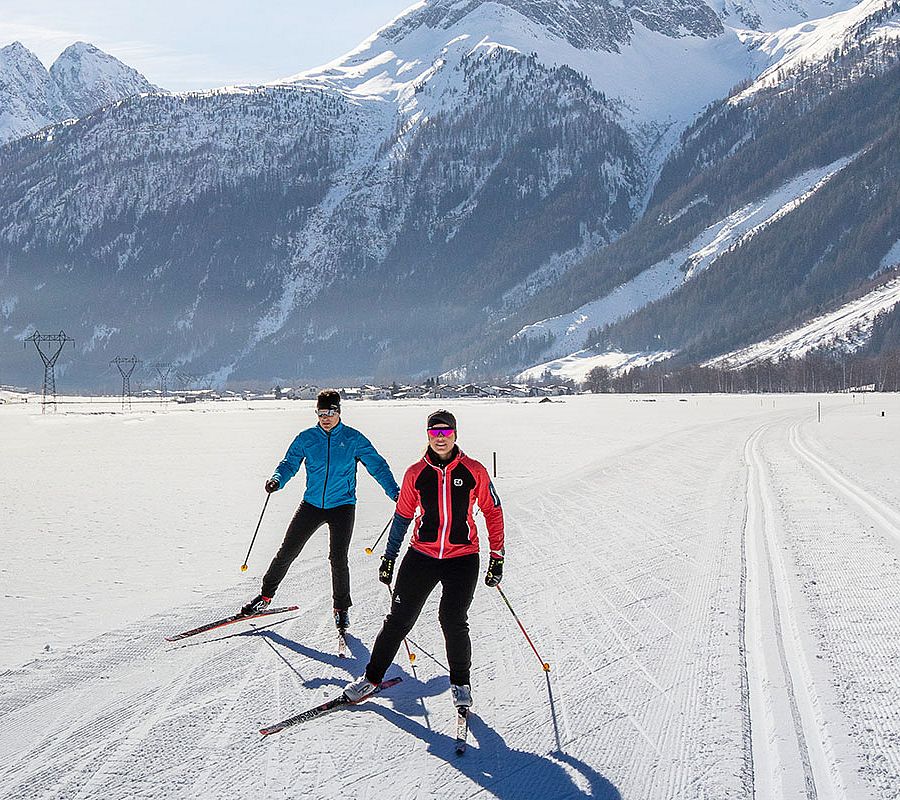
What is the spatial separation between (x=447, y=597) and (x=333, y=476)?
2.39 metres

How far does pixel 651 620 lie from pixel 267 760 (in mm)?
4636

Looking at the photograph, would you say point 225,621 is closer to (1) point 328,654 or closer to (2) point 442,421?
(1) point 328,654

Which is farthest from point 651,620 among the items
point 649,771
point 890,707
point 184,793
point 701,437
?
point 701,437

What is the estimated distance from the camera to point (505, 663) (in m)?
8.03

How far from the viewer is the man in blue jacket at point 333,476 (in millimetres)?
8719

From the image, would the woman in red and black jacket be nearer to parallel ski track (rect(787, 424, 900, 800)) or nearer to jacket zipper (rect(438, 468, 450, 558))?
jacket zipper (rect(438, 468, 450, 558))

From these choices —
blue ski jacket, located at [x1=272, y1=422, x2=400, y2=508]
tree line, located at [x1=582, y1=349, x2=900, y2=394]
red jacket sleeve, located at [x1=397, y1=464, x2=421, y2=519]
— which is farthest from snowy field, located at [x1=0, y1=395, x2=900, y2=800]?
tree line, located at [x1=582, y1=349, x2=900, y2=394]

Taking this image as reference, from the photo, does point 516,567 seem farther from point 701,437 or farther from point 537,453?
point 701,437

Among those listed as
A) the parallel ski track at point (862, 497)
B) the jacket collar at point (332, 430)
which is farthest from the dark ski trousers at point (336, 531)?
the parallel ski track at point (862, 497)

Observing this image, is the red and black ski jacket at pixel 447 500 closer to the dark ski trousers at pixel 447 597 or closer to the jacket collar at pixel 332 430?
the dark ski trousers at pixel 447 597

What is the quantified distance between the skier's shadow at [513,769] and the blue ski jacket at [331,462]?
8.79 ft

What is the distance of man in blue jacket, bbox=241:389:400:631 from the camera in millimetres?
8719

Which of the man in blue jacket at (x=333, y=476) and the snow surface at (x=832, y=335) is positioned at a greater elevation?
the snow surface at (x=832, y=335)

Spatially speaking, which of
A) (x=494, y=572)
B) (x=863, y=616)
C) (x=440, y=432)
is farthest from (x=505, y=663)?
(x=863, y=616)
